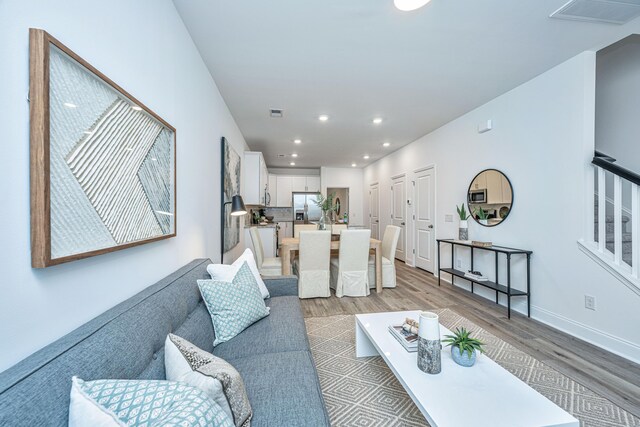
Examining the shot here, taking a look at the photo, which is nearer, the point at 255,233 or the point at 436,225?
the point at 255,233

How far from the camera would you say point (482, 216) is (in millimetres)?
3572

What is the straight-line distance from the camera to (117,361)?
801 mm

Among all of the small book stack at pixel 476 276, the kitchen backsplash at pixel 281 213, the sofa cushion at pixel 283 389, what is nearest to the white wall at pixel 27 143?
the sofa cushion at pixel 283 389

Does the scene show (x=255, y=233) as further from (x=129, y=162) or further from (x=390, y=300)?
(x=129, y=162)

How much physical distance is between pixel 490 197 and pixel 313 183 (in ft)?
17.8

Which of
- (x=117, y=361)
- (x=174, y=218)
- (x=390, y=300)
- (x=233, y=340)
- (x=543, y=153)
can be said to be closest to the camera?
(x=117, y=361)

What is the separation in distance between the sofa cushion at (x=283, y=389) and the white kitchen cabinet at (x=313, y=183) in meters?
6.99

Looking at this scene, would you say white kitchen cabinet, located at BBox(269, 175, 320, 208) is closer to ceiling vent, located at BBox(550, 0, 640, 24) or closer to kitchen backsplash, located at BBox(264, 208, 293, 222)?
kitchen backsplash, located at BBox(264, 208, 293, 222)

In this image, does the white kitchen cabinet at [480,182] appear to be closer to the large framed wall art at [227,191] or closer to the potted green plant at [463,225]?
the potted green plant at [463,225]

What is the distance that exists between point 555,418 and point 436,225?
152 inches

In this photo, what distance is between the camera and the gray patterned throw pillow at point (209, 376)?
30.2 inches

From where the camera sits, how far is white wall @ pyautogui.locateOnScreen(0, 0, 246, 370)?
0.70 m

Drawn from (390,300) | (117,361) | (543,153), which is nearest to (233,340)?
(117,361)

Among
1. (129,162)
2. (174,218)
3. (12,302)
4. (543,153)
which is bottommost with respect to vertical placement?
(12,302)
